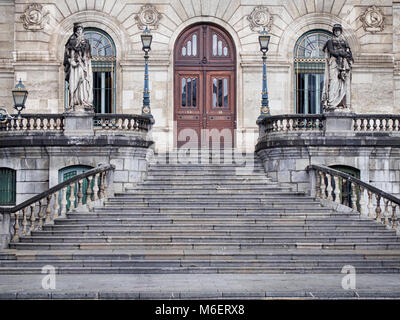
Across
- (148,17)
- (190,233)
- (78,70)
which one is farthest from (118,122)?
(148,17)

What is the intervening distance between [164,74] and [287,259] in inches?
518

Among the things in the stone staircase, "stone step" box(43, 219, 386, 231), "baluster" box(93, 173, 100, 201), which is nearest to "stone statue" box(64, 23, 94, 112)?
the stone staircase

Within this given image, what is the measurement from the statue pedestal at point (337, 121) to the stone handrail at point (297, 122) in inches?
8.7

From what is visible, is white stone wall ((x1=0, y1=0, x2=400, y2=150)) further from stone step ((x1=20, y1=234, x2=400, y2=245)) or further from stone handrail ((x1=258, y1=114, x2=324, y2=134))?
stone step ((x1=20, y1=234, x2=400, y2=245))

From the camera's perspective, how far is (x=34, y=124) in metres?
22.7

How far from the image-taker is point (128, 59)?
1105 inches

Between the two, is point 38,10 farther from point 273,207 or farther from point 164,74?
point 273,207

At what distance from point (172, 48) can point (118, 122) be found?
6.28 m

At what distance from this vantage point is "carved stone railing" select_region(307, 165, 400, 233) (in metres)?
19.2

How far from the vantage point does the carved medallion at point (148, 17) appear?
28250 millimetres

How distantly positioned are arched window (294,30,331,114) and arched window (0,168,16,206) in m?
11.1

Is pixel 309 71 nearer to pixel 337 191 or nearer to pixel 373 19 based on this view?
pixel 373 19
